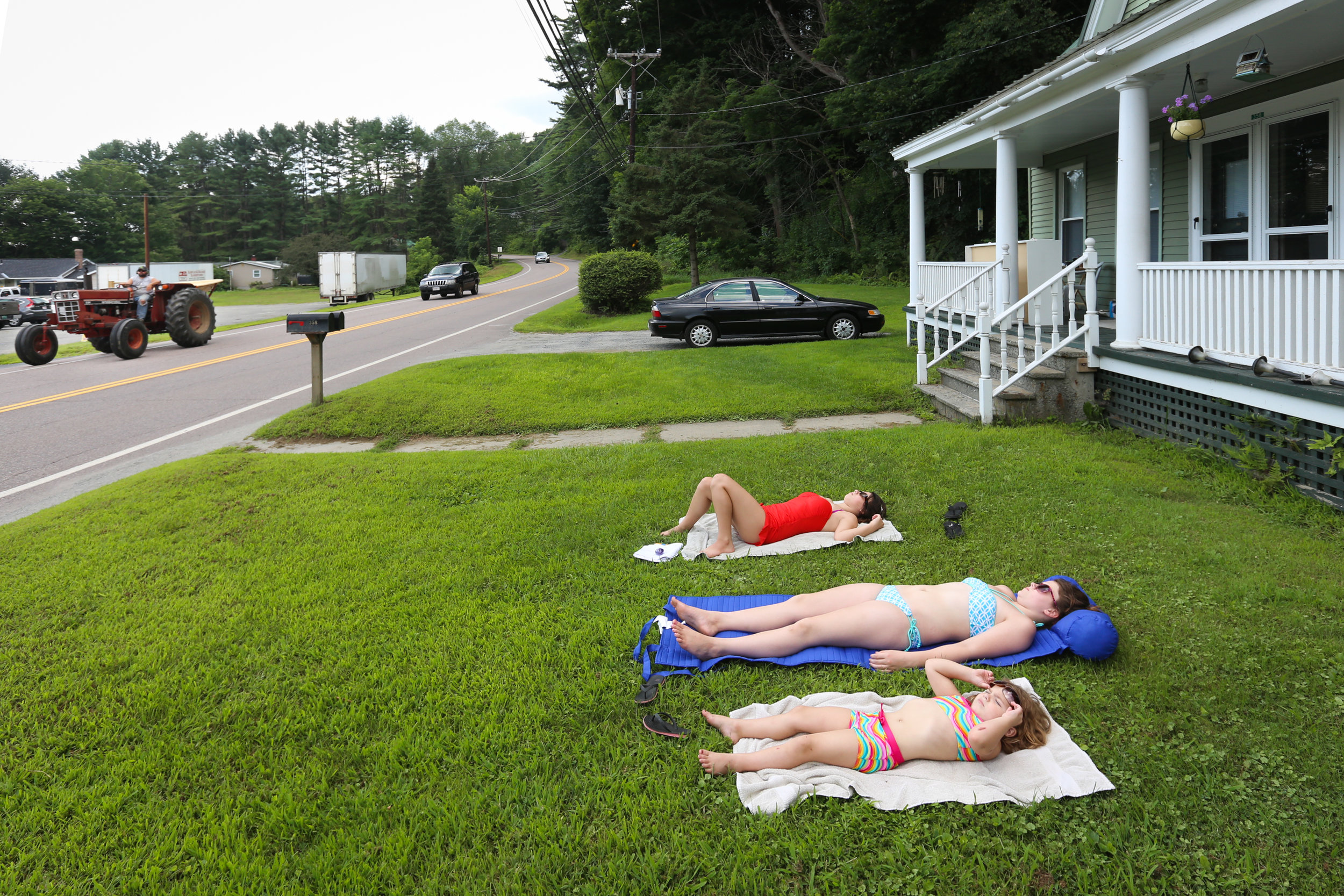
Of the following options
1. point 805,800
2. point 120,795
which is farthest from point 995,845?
point 120,795

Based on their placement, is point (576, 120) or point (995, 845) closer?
point (995, 845)

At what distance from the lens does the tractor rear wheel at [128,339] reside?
18656mm

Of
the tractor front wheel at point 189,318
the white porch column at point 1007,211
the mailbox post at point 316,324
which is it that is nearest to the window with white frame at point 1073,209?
the white porch column at point 1007,211

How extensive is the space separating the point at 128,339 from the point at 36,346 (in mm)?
1678

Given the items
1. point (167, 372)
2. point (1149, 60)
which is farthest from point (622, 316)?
point (1149, 60)

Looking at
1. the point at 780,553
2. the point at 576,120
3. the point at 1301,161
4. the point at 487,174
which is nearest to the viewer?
the point at 780,553

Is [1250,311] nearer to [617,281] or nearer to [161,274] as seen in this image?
[617,281]

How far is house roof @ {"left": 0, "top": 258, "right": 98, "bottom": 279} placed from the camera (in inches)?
2485

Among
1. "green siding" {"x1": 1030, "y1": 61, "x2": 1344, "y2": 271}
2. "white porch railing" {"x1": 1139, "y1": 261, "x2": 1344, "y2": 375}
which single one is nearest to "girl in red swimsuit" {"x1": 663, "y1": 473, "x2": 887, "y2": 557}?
"white porch railing" {"x1": 1139, "y1": 261, "x2": 1344, "y2": 375}

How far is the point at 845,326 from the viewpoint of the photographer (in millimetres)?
17594

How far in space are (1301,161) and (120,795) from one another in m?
11.5

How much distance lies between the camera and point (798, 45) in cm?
4022

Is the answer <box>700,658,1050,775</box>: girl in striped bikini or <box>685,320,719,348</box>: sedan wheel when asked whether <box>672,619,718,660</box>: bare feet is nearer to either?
<box>700,658,1050,775</box>: girl in striped bikini

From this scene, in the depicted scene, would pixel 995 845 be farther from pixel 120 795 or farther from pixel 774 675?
pixel 120 795
